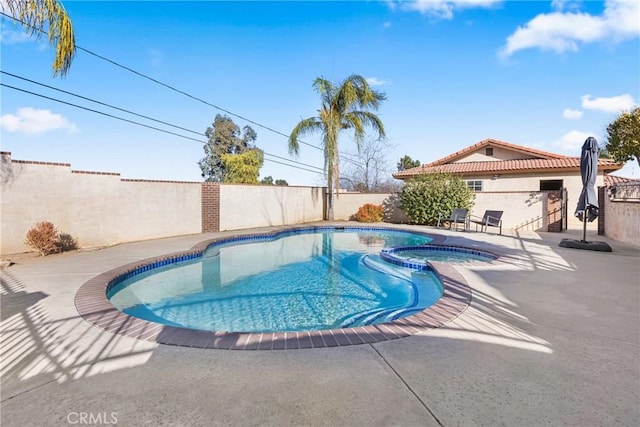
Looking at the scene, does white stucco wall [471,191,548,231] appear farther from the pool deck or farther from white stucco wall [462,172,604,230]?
the pool deck

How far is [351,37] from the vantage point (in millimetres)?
16875

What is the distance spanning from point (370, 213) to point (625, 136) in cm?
1638

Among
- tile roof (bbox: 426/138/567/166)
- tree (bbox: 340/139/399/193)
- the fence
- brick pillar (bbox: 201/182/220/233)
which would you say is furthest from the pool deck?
tree (bbox: 340/139/399/193)

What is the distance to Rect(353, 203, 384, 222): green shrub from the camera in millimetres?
18266

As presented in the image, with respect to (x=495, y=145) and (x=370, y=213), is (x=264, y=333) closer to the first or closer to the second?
(x=370, y=213)

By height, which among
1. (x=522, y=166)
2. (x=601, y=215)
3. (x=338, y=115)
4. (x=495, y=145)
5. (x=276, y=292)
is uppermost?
(x=338, y=115)

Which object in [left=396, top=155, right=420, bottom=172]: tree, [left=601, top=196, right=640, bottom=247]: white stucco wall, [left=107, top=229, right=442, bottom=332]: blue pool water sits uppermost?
[left=396, top=155, right=420, bottom=172]: tree

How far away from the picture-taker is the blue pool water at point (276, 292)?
16.1 ft

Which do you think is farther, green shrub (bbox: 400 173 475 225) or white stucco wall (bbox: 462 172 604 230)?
white stucco wall (bbox: 462 172 604 230)

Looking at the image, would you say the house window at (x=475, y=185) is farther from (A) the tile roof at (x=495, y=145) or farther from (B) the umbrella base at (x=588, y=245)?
(B) the umbrella base at (x=588, y=245)

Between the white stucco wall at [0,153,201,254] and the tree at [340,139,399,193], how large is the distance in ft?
78.9

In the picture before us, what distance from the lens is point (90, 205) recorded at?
9.70 metres

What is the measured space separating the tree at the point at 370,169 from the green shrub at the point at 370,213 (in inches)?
615

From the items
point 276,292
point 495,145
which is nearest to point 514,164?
point 495,145
